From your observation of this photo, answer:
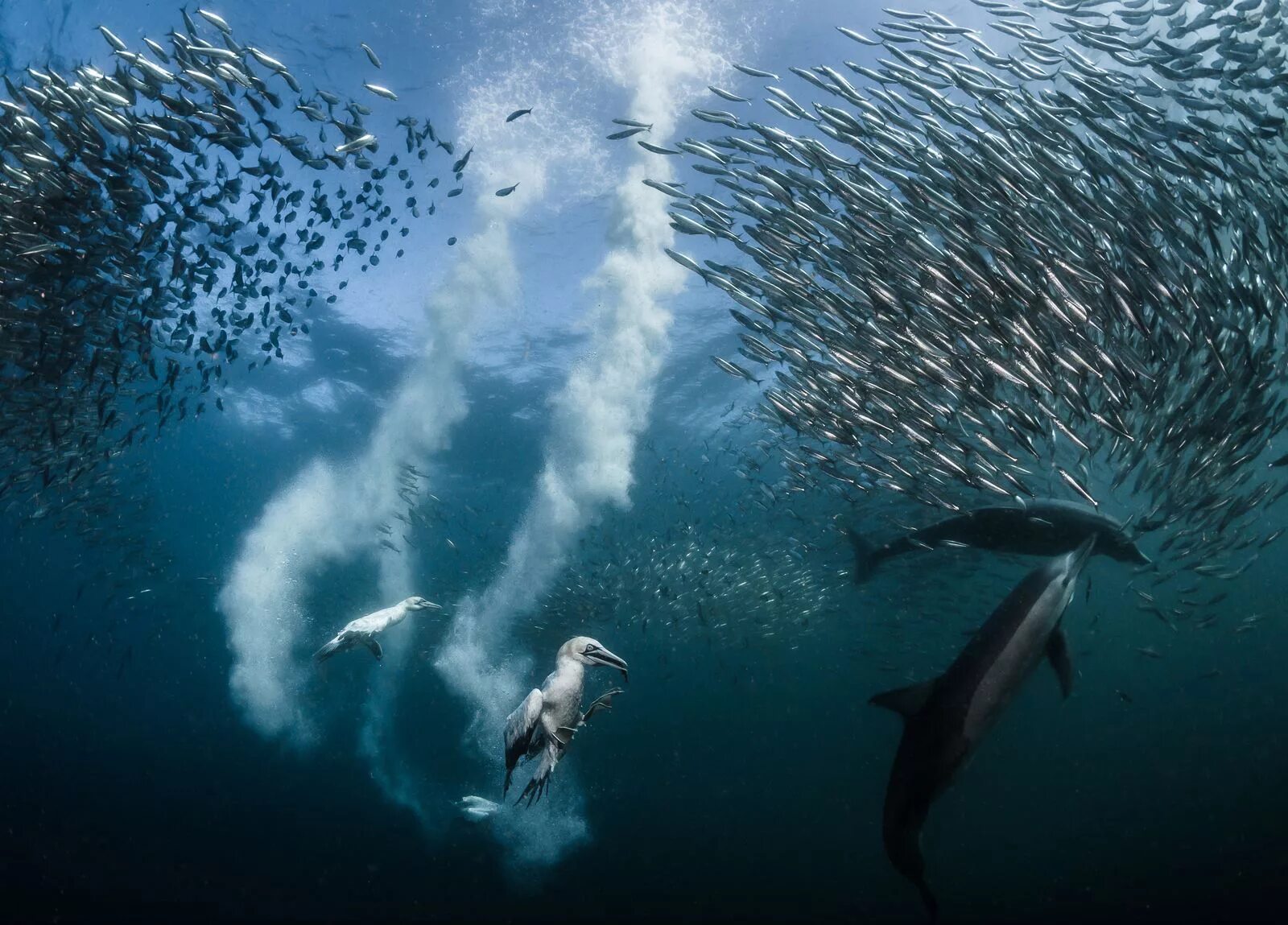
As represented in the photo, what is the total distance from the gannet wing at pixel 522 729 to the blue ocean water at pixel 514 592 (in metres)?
8.03

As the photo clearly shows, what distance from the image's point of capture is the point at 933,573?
20.5 m

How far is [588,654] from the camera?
381 centimetres

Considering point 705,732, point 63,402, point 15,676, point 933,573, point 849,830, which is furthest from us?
point 705,732

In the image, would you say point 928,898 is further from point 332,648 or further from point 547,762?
point 332,648

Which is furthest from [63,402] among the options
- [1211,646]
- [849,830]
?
[1211,646]

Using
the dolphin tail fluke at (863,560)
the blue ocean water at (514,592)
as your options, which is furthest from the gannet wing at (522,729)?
the dolphin tail fluke at (863,560)

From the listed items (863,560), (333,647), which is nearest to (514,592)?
(333,647)

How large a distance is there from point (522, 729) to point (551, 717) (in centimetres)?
23

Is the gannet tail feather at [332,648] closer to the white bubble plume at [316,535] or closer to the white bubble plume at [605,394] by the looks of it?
the white bubble plume at [605,394]

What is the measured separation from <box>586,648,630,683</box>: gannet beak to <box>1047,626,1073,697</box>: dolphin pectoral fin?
286cm

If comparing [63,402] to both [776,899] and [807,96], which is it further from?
[776,899]

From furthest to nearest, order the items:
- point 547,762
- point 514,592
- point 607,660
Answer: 1. point 514,592
2. point 607,660
3. point 547,762

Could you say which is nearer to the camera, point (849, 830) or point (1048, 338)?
point (1048, 338)

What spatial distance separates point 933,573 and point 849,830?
33645mm
